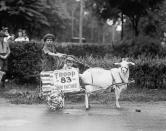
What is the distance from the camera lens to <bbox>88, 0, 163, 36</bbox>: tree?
2570cm

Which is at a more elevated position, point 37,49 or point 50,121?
point 37,49

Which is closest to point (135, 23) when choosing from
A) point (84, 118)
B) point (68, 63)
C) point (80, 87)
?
point (68, 63)

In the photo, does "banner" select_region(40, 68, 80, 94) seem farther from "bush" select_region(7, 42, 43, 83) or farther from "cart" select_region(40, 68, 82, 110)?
"bush" select_region(7, 42, 43, 83)

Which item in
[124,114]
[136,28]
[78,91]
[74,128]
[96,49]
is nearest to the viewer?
[74,128]

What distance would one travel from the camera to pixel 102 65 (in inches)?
653

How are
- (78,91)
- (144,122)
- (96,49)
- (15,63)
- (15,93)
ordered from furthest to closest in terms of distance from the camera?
(96,49) → (15,63) → (15,93) → (78,91) → (144,122)

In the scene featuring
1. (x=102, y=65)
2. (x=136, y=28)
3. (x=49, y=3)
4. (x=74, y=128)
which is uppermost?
(x=49, y=3)

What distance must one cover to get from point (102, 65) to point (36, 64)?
2.64 m

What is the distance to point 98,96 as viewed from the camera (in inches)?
594

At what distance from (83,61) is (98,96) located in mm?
1952

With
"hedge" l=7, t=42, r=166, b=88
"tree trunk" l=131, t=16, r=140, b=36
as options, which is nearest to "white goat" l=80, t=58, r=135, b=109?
"hedge" l=7, t=42, r=166, b=88

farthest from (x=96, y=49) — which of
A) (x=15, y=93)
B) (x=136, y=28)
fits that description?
(x=15, y=93)

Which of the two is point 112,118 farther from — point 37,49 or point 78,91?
point 37,49

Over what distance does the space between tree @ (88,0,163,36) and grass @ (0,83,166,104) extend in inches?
393
